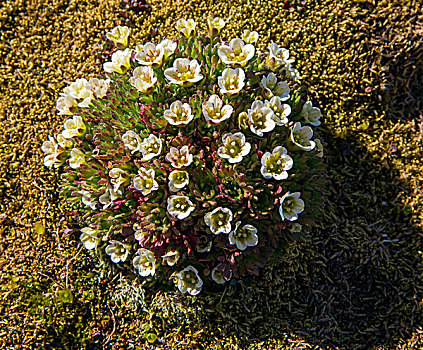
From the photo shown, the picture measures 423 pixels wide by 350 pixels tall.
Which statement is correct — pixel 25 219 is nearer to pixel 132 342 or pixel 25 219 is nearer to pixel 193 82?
pixel 132 342

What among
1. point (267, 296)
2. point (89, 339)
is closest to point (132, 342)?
point (89, 339)

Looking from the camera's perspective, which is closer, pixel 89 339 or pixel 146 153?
pixel 146 153

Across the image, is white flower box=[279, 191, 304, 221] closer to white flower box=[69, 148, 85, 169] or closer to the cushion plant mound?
the cushion plant mound

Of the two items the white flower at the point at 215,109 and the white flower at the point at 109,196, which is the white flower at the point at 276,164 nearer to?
the white flower at the point at 215,109

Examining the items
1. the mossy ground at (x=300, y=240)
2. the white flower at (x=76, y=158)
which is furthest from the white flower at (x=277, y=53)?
the white flower at (x=76, y=158)

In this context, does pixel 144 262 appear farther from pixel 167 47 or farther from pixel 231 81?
pixel 167 47

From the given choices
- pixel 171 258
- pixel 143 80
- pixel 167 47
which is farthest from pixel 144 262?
pixel 167 47
